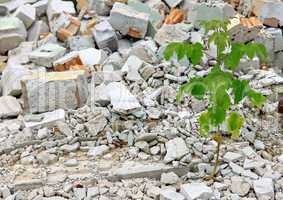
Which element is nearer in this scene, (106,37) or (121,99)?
(121,99)

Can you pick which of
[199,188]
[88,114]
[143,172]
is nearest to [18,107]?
[88,114]

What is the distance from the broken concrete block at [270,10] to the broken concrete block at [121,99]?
2577 millimetres

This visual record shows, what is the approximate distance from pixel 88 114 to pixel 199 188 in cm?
Answer: 132

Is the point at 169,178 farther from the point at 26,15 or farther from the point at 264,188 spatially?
the point at 26,15

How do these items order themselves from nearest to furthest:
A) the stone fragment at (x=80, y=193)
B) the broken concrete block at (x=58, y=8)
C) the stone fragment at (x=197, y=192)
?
the stone fragment at (x=197, y=192) < the stone fragment at (x=80, y=193) < the broken concrete block at (x=58, y=8)

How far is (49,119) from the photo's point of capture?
443cm

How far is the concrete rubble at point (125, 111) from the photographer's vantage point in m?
3.74

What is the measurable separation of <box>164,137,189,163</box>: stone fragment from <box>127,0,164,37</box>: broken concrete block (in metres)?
2.48

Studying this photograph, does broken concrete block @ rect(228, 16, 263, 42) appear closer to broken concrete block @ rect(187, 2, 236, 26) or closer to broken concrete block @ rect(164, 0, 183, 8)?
broken concrete block @ rect(187, 2, 236, 26)

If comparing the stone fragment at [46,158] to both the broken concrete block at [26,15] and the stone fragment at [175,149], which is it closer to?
the stone fragment at [175,149]

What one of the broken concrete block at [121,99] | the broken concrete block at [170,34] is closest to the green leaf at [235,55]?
the broken concrete block at [121,99]

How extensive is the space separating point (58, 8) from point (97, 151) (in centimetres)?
316

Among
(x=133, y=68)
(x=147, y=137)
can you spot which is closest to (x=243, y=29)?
(x=133, y=68)

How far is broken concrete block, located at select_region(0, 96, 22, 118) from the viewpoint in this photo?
4.77m
